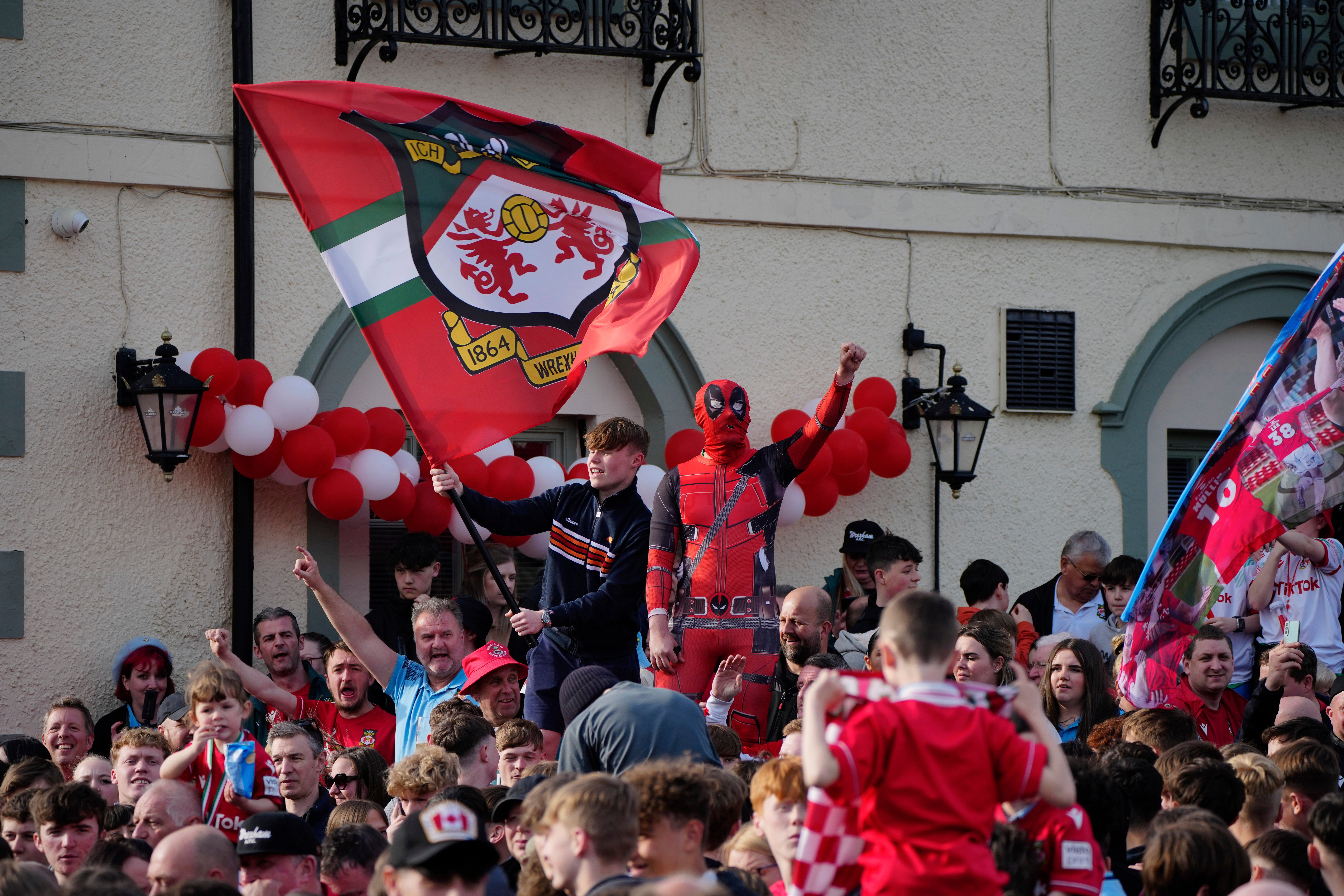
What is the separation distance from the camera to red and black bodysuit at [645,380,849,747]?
23.2ft

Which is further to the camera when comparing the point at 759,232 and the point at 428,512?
the point at 759,232

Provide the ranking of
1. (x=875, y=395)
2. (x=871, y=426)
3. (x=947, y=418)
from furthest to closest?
(x=947, y=418) < (x=875, y=395) < (x=871, y=426)

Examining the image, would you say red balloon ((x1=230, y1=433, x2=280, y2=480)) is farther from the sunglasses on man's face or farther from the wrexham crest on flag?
the sunglasses on man's face

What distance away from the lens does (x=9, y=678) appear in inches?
333

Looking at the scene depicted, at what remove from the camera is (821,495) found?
9.34 m

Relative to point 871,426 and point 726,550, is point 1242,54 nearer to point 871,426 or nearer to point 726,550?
point 871,426

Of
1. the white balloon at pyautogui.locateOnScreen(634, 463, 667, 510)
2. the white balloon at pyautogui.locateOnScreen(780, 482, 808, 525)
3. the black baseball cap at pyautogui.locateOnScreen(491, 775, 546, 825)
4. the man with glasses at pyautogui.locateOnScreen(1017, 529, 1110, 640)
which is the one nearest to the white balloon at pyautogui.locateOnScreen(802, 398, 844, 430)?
the white balloon at pyautogui.locateOnScreen(780, 482, 808, 525)

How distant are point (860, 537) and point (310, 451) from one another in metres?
3.11

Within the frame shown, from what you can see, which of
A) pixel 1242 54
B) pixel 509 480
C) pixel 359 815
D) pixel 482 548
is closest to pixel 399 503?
pixel 509 480

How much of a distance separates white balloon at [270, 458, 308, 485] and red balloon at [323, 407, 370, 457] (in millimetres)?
279

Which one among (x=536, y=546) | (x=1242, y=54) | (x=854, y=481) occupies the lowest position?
(x=536, y=546)

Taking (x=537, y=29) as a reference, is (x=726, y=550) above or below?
below

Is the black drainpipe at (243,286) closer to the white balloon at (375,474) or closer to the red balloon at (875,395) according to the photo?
the white balloon at (375,474)

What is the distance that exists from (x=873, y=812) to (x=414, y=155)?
439cm
